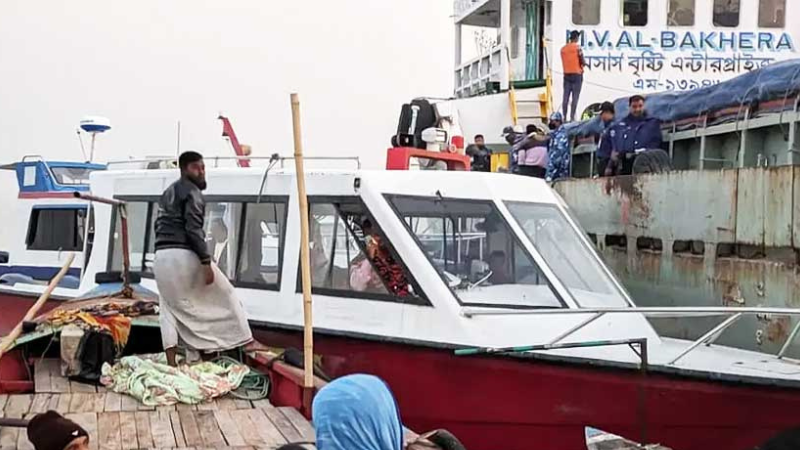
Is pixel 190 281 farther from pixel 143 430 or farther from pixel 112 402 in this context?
pixel 143 430

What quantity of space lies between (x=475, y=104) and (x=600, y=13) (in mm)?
2822

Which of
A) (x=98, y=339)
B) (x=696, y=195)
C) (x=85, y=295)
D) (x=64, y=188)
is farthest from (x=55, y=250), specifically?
(x=696, y=195)

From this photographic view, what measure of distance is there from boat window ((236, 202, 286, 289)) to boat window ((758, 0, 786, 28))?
12360 millimetres

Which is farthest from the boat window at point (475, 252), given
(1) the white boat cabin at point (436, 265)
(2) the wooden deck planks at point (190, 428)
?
(2) the wooden deck planks at point (190, 428)

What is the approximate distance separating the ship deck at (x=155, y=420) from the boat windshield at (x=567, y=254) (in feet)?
7.08

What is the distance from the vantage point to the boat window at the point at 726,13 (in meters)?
16.4

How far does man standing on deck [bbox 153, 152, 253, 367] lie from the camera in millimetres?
6305

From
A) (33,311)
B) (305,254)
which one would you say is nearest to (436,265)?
(305,254)

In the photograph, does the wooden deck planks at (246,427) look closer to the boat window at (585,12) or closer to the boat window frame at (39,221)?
the boat window frame at (39,221)

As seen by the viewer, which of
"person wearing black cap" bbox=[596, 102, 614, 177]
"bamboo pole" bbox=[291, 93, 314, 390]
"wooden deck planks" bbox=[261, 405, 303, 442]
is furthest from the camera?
"person wearing black cap" bbox=[596, 102, 614, 177]

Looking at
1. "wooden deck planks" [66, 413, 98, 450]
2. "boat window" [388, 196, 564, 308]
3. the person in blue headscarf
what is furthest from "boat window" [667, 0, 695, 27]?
the person in blue headscarf

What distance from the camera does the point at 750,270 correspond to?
7.48 meters

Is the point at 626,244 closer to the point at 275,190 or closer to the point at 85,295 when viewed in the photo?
the point at 275,190

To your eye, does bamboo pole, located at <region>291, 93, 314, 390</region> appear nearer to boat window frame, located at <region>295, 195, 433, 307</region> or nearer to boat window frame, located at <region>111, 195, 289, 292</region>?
boat window frame, located at <region>295, 195, 433, 307</region>
